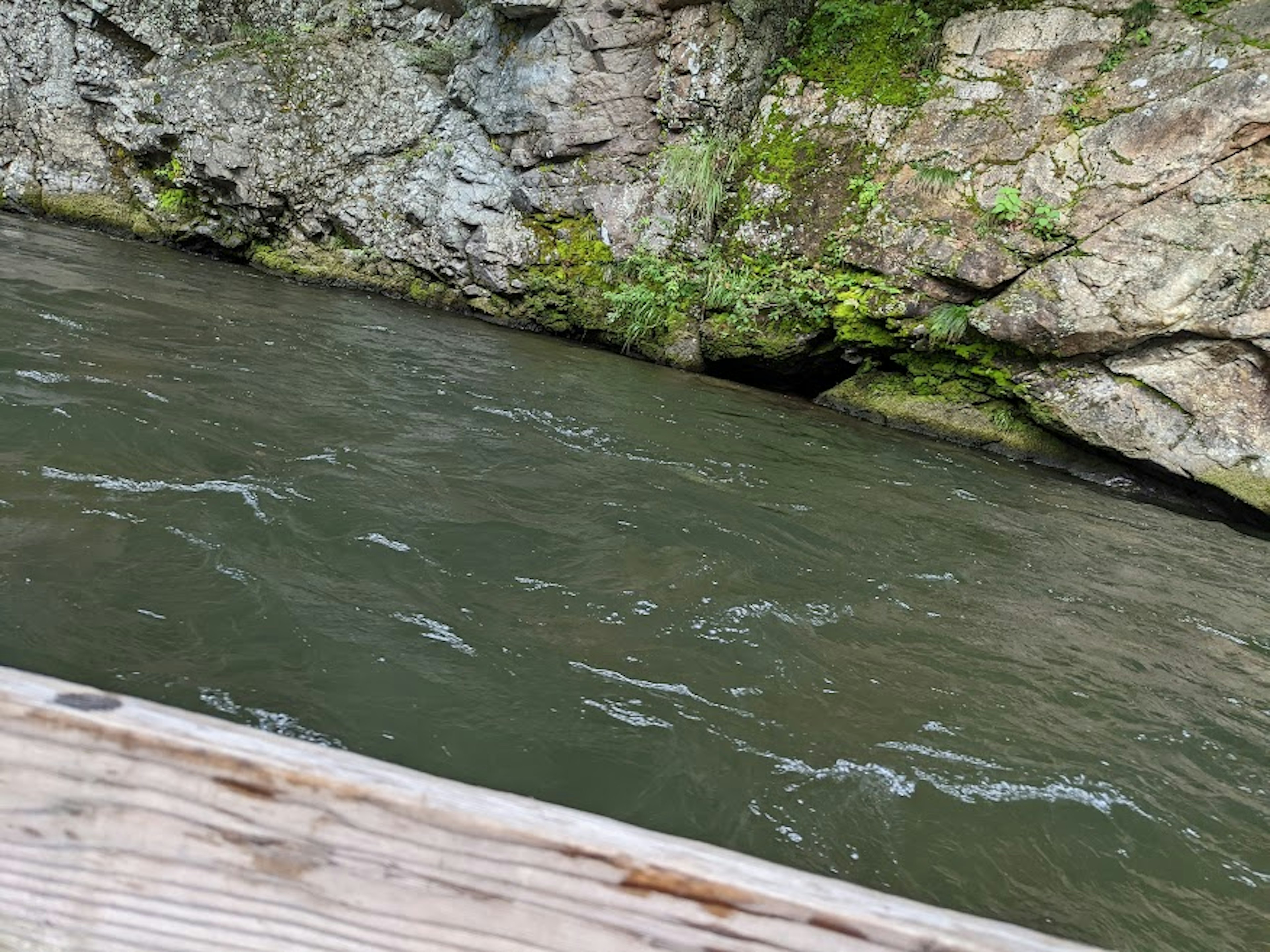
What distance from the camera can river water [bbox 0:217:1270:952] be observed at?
6.55 ft

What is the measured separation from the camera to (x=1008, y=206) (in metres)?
7.33

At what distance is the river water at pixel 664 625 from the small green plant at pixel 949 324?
2.56 metres

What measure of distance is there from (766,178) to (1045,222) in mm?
2987

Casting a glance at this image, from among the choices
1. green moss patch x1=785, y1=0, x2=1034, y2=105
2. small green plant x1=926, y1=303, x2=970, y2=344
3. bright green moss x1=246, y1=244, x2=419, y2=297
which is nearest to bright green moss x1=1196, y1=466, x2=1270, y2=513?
small green plant x1=926, y1=303, x2=970, y2=344

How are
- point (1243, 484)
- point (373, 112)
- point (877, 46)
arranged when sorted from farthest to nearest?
1. point (373, 112)
2. point (877, 46)
3. point (1243, 484)

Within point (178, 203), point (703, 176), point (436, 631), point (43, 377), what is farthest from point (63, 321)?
point (178, 203)

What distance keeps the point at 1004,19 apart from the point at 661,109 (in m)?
3.75

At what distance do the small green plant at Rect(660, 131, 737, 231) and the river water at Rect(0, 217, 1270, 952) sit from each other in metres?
4.61

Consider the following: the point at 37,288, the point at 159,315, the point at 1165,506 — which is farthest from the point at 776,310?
the point at 37,288

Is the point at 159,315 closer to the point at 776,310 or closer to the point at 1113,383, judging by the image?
the point at 776,310

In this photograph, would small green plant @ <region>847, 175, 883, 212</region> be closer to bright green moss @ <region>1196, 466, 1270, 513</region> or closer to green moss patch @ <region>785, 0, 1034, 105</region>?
green moss patch @ <region>785, 0, 1034, 105</region>

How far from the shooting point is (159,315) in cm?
620

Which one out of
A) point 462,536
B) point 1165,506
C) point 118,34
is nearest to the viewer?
point 462,536

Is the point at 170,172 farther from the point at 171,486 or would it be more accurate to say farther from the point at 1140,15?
the point at 1140,15
